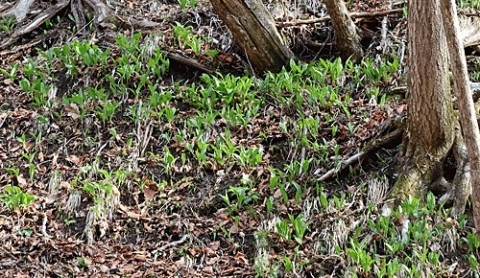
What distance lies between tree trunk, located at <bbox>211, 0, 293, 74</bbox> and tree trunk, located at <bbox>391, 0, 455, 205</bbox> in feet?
6.25

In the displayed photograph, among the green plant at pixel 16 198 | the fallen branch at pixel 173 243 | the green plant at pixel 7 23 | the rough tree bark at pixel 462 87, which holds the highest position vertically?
the rough tree bark at pixel 462 87

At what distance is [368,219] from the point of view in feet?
16.8

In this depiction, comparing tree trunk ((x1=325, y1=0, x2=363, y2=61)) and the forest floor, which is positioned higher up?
tree trunk ((x1=325, y1=0, x2=363, y2=61))

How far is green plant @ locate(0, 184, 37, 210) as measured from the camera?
5.67 m

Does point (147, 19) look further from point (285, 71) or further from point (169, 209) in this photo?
point (169, 209)

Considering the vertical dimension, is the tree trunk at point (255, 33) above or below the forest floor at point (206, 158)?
above

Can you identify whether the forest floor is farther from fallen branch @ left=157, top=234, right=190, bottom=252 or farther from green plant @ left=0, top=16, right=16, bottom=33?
green plant @ left=0, top=16, right=16, bottom=33

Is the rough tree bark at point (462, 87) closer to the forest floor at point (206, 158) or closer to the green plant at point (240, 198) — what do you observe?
the forest floor at point (206, 158)

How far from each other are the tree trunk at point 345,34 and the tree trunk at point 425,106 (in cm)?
165

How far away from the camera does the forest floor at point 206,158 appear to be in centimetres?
505

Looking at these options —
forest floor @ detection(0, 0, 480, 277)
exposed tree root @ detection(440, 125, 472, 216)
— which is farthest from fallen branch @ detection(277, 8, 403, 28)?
exposed tree root @ detection(440, 125, 472, 216)

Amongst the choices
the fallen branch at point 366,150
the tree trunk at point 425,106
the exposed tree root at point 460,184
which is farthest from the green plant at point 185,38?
the exposed tree root at point 460,184

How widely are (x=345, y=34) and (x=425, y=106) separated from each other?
76.6 inches

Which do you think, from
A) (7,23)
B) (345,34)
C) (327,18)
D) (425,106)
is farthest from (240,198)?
(7,23)
